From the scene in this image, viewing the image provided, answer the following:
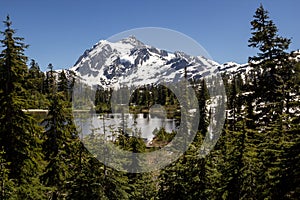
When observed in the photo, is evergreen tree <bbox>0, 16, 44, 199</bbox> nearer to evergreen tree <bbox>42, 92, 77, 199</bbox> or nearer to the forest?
the forest

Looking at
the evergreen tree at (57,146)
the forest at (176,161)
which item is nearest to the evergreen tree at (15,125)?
the forest at (176,161)

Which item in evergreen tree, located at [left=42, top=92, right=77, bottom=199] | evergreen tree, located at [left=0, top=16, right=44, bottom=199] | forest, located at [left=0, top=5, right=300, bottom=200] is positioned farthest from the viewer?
evergreen tree, located at [left=42, top=92, right=77, bottom=199]

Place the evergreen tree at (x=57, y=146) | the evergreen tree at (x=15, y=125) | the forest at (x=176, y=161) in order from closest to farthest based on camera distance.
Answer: the forest at (x=176, y=161) < the evergreen tree at (x=15, y=125) < the evergreen tree at (x=57, y=146)

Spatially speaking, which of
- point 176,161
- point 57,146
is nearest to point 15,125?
point 57,146

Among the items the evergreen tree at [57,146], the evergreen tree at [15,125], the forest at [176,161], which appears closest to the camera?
the forest at [176,161]

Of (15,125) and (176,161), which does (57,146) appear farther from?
(176,161)

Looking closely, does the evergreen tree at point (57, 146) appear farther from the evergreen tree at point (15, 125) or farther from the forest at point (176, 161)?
the evergreen tree at point (15, 125)

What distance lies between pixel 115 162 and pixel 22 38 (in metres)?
8.39

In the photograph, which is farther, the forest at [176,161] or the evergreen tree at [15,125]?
the evergreen tree at [15,125]

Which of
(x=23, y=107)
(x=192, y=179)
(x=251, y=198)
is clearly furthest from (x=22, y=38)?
(x=251, y=198)

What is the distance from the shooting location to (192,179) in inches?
497

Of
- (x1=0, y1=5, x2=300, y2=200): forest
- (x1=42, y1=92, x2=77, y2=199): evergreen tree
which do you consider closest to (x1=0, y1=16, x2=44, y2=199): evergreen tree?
(x1=0, y1=5, x2=300, y2=200): forest

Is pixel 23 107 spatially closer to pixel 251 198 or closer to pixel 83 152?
pixel 83 152

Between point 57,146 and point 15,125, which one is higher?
point 15,125
